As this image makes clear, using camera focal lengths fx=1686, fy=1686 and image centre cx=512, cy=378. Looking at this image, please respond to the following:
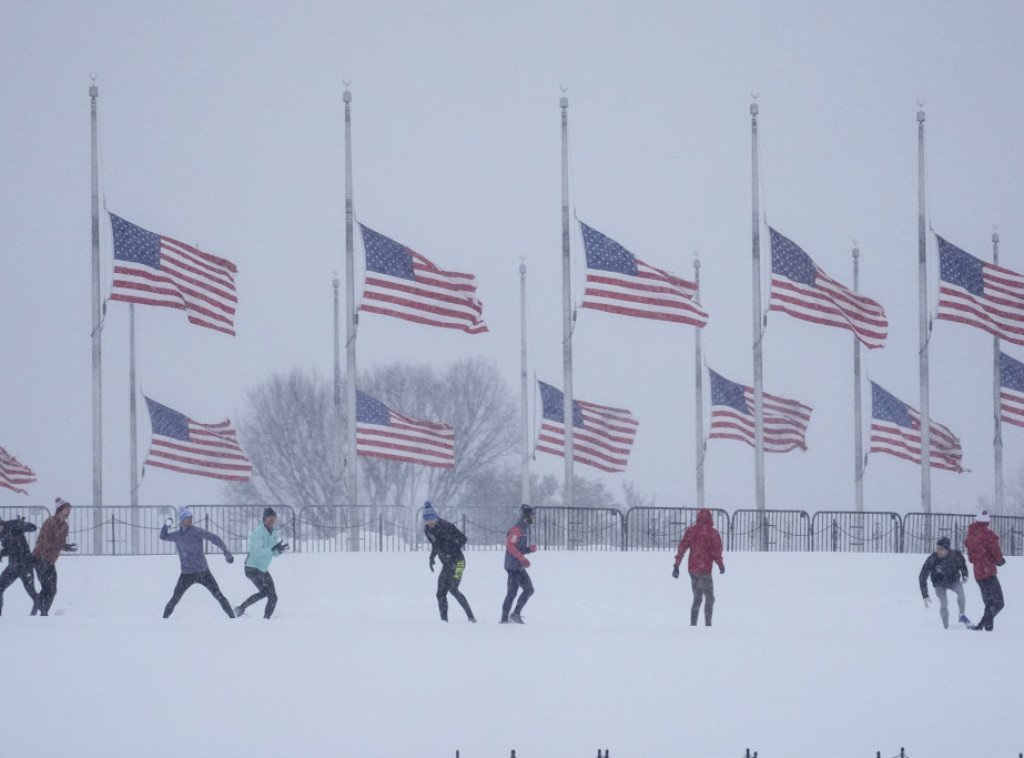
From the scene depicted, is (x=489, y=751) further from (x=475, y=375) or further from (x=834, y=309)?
(x=475, y=375)

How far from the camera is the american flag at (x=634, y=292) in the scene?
32.7 m

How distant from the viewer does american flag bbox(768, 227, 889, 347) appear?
34.7 meters

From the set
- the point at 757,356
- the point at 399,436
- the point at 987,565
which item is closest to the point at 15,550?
the point at 399,436

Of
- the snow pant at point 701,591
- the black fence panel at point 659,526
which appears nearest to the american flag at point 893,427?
the black fence panel at point 659,526

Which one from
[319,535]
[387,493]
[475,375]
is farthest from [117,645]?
[475,375]

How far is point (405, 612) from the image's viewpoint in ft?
89.1

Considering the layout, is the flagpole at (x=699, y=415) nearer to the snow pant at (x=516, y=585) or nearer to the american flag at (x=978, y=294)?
the american flag at (x=978, y=294)

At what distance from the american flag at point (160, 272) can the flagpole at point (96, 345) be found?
8.26ft

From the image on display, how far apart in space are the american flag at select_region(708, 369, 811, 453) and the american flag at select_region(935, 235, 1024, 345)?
221 inches

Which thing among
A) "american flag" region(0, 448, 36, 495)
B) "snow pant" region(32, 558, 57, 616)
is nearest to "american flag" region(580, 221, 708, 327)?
"snow pant" region(32, 558, 57, 616)

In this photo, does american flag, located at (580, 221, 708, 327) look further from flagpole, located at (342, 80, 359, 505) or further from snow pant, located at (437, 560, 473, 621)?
snow pant, located at (437, 560, 473, 621)

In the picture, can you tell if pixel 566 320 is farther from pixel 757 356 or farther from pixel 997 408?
pixel 997 408

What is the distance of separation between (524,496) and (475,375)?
Result: 40.8 m

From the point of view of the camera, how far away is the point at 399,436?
A: 33.4 m
